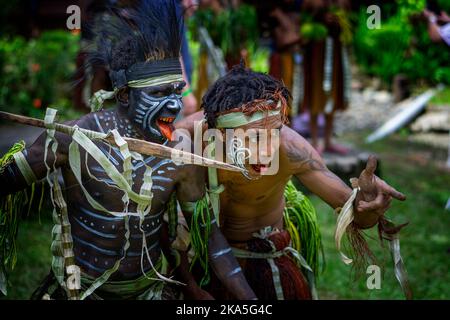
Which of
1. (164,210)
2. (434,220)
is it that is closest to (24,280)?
(164,210)

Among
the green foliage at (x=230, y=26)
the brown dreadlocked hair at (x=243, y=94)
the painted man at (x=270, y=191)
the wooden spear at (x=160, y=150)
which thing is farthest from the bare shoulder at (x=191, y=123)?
the green foliage at (x=230, y=26)

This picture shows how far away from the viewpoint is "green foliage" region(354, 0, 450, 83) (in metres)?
6.67

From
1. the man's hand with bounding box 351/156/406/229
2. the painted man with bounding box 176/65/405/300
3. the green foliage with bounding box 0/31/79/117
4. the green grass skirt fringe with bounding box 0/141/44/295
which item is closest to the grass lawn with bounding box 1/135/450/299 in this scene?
the painted man with bounding box 176/65/405/300

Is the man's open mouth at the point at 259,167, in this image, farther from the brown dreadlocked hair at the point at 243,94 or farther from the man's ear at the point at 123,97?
the man's ear at the point at 123,97

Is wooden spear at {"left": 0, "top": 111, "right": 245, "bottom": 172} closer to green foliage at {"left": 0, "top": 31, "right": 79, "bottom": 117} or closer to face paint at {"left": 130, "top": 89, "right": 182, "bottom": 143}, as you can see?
face paint at {"left": 130, "top": 89, "right": 182, "bottom": 143}

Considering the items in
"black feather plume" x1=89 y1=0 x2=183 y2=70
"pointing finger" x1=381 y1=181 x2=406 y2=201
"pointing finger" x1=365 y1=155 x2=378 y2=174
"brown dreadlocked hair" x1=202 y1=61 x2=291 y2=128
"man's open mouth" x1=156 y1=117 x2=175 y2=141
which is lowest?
"pointing finger" x1=381 y1=181 x2=406 y2=201

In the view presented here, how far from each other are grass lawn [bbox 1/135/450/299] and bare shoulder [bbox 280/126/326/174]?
0.61 m

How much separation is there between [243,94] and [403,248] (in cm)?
293

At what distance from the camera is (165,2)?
9.04 feet

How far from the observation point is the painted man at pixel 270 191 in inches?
107

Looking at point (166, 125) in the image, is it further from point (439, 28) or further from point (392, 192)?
point (439, 28)

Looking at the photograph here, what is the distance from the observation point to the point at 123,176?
2562 millimetres

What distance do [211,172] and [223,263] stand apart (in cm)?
40

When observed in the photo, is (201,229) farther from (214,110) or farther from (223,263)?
(214,110)
